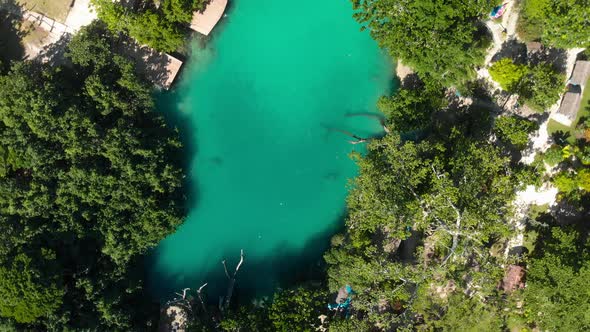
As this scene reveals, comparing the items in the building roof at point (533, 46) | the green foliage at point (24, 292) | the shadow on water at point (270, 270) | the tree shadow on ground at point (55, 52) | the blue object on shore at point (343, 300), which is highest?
the building roof at point (533, 46)

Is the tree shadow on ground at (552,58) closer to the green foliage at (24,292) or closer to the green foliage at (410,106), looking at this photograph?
the green foliage at (410,106)

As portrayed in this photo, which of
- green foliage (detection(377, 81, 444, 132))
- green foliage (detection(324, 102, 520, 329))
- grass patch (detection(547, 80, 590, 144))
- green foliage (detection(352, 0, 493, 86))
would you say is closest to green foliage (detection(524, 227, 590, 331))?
green foliage (detection(324, 102, 520, 329))

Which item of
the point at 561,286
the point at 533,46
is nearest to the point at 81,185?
the point at 561,286

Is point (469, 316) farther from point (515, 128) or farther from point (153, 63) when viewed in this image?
point (153, 63)

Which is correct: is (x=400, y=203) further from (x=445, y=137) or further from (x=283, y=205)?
(x=283, y=205)

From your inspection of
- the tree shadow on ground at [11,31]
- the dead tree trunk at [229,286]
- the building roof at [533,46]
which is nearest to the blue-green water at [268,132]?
the dead tree trunk at [229,286]

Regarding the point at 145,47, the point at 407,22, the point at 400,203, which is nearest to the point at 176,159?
the point at 145,47
